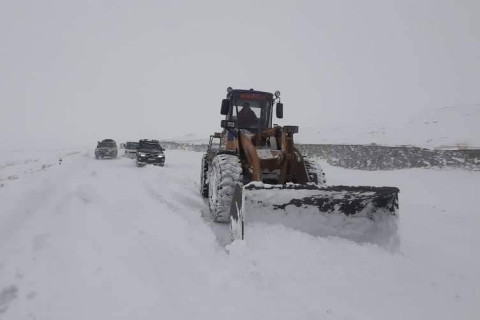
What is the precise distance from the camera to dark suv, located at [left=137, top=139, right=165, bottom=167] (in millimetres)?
20047

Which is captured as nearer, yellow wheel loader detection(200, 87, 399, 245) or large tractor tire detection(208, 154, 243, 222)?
yellow wheel loader detection(200, 87, 399, 245)

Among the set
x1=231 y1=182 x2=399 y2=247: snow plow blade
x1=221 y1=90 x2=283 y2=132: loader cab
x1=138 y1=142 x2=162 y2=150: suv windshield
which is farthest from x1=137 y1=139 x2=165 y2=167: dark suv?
x1=231 y1=182 x2=399 y2=247: snow plow blade

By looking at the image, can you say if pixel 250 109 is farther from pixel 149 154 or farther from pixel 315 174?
pixel 149 154

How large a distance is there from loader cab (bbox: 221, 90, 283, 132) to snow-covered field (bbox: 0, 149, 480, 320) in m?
2.46

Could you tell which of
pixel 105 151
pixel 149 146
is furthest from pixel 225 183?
pixel 105 151

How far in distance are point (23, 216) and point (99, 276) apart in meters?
3.76

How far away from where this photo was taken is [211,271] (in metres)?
4.17

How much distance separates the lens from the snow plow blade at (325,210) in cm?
489

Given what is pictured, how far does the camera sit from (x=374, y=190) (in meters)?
4.98

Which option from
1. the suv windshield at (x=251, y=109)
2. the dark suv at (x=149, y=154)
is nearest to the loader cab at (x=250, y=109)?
the suv windshield at (x=251, y=109)

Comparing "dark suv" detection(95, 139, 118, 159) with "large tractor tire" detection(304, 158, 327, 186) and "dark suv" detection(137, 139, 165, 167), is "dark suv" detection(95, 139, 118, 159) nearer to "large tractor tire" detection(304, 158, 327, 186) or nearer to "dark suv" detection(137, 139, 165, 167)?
"dark suv" detection(137, 139, 165, 167)

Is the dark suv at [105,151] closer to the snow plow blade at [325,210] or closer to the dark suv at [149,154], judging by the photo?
the dark suv at [149,154]

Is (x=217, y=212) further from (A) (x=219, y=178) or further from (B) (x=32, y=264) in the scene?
(B) (x=32, y=264)

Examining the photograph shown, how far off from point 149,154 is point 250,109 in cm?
1353
